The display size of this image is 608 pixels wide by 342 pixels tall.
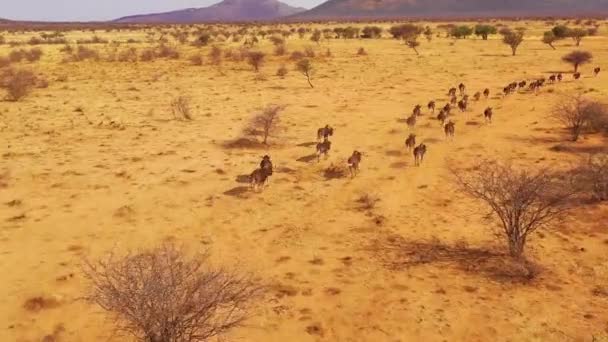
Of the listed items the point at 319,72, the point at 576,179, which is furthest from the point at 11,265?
the point at 319,72

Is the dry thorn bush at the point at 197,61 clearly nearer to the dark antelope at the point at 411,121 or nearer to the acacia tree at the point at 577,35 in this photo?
the dark antelope at the point at 411,121

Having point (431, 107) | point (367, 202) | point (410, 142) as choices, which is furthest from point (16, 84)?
point (367, 202)

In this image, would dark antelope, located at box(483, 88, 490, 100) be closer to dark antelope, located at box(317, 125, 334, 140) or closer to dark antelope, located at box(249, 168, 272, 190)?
dark antelope, located at box(317, 125, 334, 140)

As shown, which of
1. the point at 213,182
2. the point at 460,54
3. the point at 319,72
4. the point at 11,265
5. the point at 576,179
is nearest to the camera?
the point at 11,265

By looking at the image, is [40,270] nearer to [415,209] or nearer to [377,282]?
[377,282]

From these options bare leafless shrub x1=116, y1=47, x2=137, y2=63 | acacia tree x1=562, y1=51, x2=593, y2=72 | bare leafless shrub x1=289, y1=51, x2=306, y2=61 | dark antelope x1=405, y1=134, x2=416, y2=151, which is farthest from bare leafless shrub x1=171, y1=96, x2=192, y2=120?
acacia tree x1=562, y1=51, x2=593, y2=72

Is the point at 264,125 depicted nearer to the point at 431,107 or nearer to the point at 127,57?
the point at 431,107
